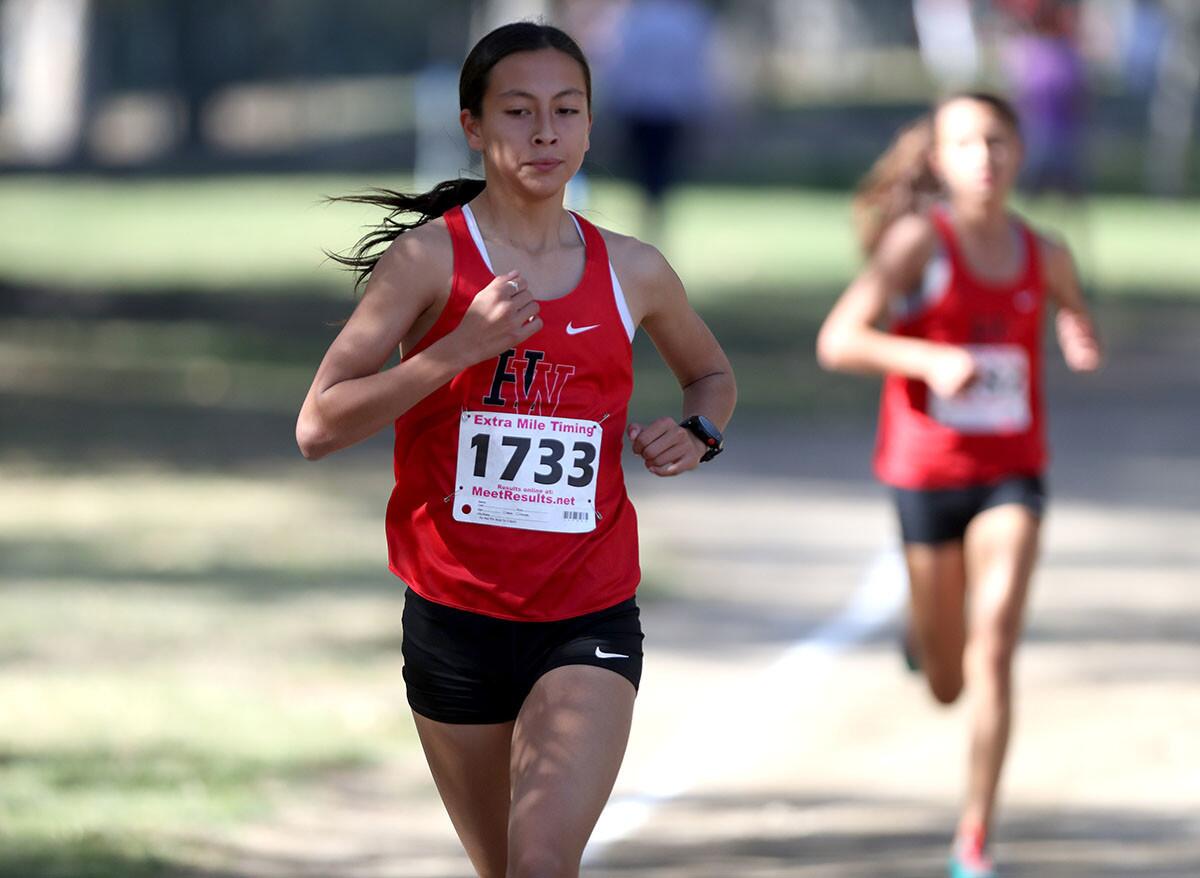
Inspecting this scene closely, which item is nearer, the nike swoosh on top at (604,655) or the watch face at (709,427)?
the nike swoosh on top at (604,655)

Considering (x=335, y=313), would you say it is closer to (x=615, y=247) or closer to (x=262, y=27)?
(x=615, y=247)

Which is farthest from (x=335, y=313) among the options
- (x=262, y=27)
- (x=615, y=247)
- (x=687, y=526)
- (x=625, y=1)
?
(x=262, y=27)

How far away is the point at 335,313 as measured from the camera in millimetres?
20078

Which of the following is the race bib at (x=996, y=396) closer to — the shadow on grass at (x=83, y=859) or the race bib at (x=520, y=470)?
the race bib at (x=520, y=470)

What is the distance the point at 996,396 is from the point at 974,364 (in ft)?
0.90

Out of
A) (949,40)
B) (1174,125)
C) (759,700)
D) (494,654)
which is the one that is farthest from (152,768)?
A: (949,40)

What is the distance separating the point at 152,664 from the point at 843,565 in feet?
11.2

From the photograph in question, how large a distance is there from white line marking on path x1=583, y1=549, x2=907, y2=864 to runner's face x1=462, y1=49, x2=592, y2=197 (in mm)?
2232

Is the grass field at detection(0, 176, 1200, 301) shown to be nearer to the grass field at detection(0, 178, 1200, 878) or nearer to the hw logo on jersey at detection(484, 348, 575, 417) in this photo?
the grass field at detection(0, 178, 1200, 878)

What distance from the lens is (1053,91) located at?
65.7 feet

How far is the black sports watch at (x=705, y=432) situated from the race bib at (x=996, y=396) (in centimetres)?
177

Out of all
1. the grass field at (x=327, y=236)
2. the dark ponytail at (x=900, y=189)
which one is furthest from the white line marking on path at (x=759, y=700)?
the grass field at (x=327, y=236)

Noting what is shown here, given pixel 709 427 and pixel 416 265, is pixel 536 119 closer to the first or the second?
pixel 416 265

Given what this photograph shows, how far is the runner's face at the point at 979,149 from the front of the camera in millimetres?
5898
